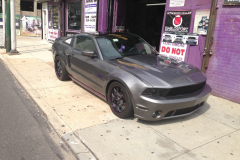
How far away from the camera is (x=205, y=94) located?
4199mm

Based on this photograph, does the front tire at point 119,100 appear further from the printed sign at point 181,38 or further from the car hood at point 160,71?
the printed sign at point 181,38

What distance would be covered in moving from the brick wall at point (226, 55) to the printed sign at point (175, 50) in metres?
0.96

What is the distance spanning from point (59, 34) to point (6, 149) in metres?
12.0

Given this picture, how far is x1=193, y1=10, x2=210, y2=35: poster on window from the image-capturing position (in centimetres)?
598

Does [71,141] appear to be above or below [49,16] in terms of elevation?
below

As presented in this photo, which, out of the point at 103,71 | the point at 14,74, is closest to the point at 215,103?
the point at 103,71

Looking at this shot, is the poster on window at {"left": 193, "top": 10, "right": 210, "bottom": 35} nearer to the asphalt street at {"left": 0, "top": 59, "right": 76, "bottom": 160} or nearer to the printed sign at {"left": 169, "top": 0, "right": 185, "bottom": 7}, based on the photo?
the printed sign at {"left": 169, "top": 0, "right": 185, "bottom": 7}

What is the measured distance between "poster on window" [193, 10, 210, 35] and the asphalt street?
15.3ft

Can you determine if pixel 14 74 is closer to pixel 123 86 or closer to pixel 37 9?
pixel 123 86

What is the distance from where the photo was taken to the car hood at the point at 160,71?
3.74 metres

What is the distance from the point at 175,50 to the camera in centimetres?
687

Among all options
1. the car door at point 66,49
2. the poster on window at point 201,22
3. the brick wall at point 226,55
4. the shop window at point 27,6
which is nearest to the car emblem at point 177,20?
the poster on window at point 201,22

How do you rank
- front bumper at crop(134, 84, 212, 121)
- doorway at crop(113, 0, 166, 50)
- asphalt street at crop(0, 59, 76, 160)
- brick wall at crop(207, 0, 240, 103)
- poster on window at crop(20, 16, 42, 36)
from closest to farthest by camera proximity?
asphalt street at crop(0, 59, 76, 160)
front bumper at crop(134, 84, 212, 121)
brick wall at crop(207, 0, 240, 103)
doorway at crop(113, 0, 166, 50)
poster on window at crop(20, 16, 42, 36)

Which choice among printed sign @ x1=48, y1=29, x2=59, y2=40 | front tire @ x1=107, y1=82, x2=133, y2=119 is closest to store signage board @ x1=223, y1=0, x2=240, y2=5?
front tire @ x1=107, y1=82, x2=133, y2=119
